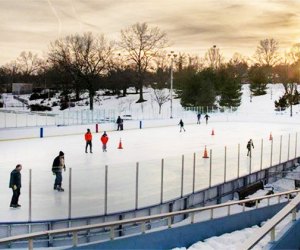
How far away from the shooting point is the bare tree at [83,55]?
77.1 m

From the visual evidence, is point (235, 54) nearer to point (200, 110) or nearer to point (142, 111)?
point (142, 111)

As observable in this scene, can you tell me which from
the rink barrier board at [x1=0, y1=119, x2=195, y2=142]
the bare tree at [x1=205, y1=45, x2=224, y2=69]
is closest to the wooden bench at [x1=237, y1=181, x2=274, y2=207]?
the rink barrier board at [x1=0, y1=119, x2=195, y2=142]

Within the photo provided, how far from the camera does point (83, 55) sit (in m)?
80.1

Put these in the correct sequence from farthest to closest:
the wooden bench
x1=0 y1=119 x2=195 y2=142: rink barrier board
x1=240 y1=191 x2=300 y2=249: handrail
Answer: x1=0 y1=119 x2=195 y2=142: rink barrier board < the wooden bench < x1=240 y1=191 x2=300 y2=249: handrail

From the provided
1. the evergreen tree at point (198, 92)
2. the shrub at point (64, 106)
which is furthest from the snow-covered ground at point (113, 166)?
the shrub at point (64, 106)

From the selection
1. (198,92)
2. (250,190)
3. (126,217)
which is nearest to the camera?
(126,217)

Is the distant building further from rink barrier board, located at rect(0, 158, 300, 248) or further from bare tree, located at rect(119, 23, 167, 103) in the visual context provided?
rink barrier board, located at rect(0, 158, 300, 248)

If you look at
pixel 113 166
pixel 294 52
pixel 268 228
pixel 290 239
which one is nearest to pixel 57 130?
pixel 113 166

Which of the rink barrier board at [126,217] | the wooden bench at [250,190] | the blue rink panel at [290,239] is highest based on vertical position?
the blue rink panel at [290,239]

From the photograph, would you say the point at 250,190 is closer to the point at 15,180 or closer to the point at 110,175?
the point at 110,175

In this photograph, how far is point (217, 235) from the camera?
10617mm

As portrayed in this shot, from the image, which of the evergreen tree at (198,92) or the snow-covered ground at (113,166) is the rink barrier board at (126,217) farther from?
the evergreen tree at (198,92)

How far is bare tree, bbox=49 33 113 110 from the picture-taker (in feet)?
253

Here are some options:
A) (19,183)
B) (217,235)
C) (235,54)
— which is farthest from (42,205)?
(235,54)
